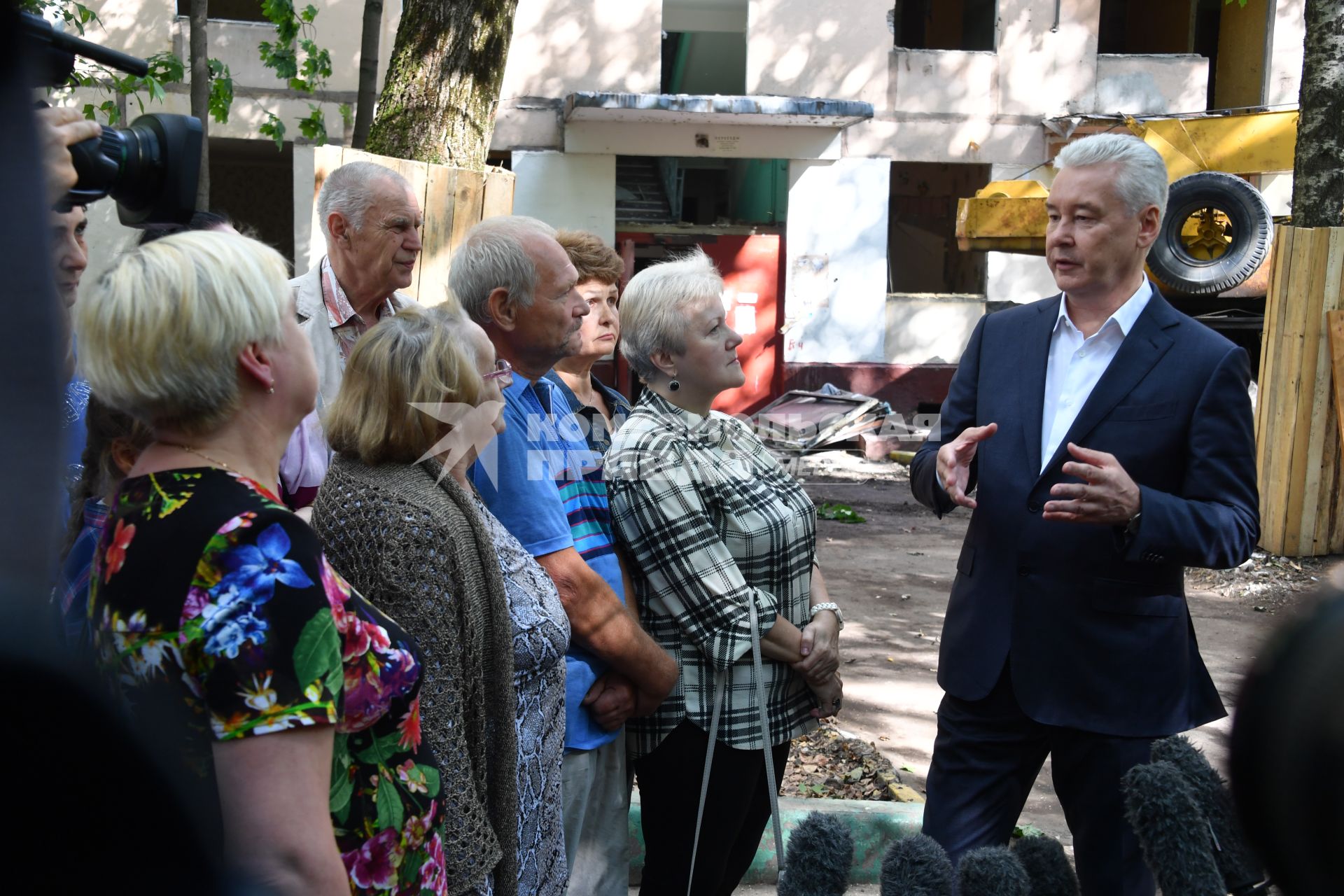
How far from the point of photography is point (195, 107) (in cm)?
693

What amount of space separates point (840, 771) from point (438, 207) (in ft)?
8.80

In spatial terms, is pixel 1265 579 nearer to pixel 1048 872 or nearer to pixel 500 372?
pixel 1048 872

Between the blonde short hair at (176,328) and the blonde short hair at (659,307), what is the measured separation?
1.60 metres

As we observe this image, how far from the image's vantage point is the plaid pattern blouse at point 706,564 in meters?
2.81

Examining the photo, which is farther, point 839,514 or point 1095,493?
point 839,514

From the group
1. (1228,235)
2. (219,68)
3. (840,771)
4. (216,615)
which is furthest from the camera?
(1228,235)

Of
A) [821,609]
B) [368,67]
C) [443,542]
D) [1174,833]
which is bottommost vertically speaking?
[821,609]

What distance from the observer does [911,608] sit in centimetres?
697

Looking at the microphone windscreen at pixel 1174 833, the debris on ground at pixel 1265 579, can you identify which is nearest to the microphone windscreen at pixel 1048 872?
the microphone windscreen at pixel 1174 833

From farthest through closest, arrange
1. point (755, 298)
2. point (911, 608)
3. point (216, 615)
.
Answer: point (755, 298)
point (911, 608)
point (216, 615)

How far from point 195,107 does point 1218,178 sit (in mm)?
8809

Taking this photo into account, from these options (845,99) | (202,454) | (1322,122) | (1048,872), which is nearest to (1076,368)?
(1048,872)

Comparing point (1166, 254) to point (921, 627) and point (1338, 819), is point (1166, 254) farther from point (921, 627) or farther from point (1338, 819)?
point (1338, 819)

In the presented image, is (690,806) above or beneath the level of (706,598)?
beneath
